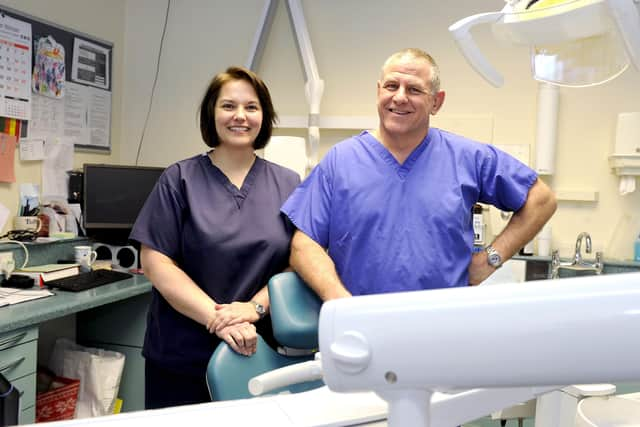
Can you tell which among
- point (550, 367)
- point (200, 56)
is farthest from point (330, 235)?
point (200, 56)

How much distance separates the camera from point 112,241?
9.32 ft

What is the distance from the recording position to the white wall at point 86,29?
8.44 feet

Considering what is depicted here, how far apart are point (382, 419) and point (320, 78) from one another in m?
2.46

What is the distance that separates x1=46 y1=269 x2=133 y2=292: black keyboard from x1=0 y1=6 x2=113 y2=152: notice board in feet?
2.37

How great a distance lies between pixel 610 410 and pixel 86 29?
285cm

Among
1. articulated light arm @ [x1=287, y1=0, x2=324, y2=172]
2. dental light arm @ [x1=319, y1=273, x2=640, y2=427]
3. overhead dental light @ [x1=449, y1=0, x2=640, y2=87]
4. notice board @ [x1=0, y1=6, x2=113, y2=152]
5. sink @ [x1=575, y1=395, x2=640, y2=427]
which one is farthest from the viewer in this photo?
articulated light arm @ [x1=287, y1=0, x2=324, y2=172]

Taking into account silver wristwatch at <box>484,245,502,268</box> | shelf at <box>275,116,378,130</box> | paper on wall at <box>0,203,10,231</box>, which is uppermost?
shelf at <box>275,116,378,130</box>

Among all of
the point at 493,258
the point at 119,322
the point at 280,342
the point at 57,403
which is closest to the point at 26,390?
the point at 57,403

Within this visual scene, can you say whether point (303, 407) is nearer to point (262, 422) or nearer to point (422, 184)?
point (262, 422)

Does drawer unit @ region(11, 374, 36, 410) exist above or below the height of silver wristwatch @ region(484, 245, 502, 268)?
below

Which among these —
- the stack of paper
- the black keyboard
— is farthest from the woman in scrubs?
the stack of paper

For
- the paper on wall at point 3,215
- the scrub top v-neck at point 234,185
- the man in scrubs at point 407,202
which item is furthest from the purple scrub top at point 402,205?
the paper on wall at point 3,215

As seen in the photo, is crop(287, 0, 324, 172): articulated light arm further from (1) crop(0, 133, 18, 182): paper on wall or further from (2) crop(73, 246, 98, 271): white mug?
(1) crop(0, 133, 18, 182): paper on wall

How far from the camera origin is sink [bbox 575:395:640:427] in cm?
127
